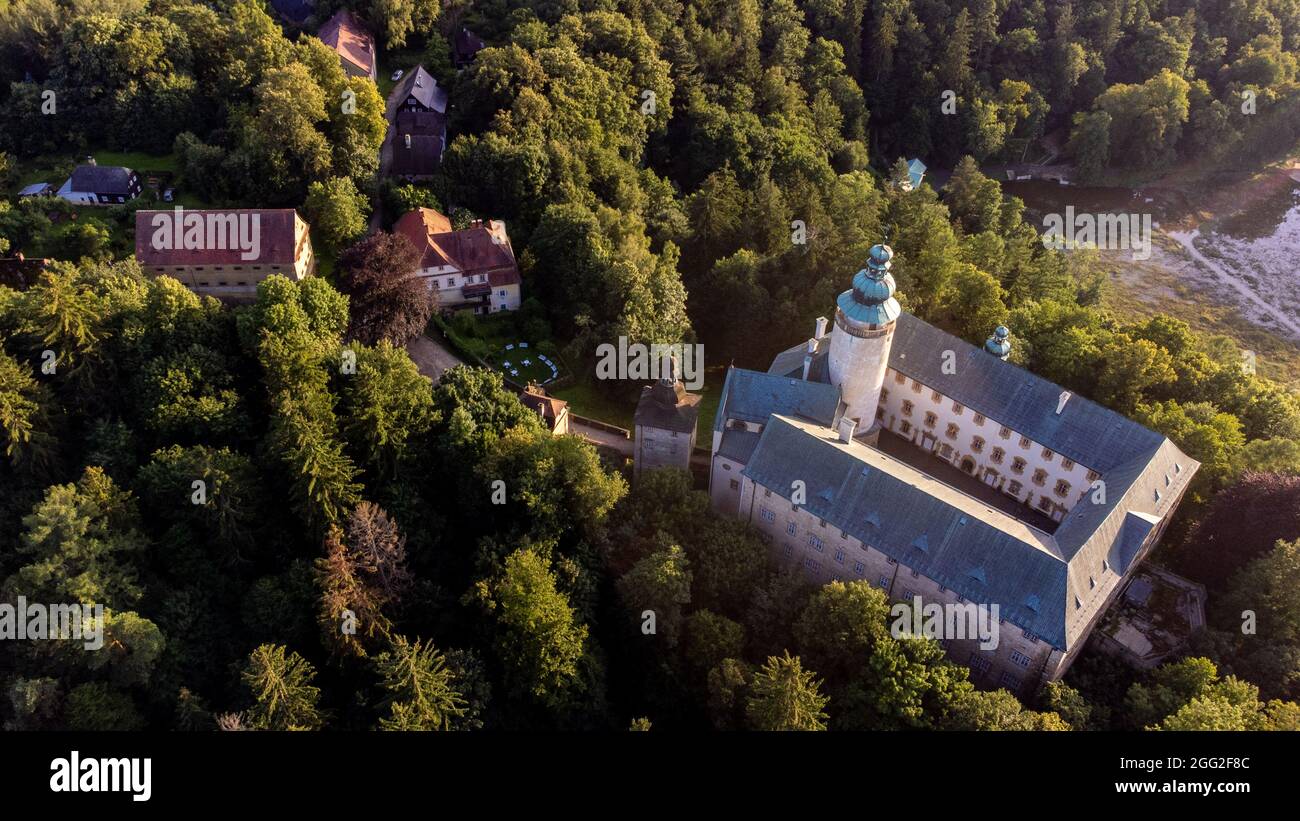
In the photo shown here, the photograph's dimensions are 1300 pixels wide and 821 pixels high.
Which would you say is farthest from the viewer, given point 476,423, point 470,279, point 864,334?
point 470,279

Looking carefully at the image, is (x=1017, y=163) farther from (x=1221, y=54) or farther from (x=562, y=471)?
(x=562, y=471)

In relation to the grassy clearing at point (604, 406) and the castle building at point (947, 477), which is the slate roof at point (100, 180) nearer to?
the grassy clearing at point (604, 406)

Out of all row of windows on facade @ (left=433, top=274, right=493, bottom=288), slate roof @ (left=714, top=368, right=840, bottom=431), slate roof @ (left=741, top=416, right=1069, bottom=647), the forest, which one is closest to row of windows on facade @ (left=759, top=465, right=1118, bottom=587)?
slate roof @ (left=741, top=416, right=1069, bottom=647)

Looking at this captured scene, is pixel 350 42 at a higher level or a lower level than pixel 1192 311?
higher

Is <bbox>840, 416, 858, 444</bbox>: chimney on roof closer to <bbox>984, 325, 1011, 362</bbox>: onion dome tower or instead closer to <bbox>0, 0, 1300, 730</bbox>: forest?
<bbox>0, 0, 1300, 730</bbox>: forest

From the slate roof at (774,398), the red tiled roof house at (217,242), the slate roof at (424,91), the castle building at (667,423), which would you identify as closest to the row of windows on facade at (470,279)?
the red tiled roof house at (217,242)

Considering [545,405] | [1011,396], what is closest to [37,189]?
[545,405]

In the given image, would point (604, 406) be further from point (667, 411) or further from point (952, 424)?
point (952, 424)
